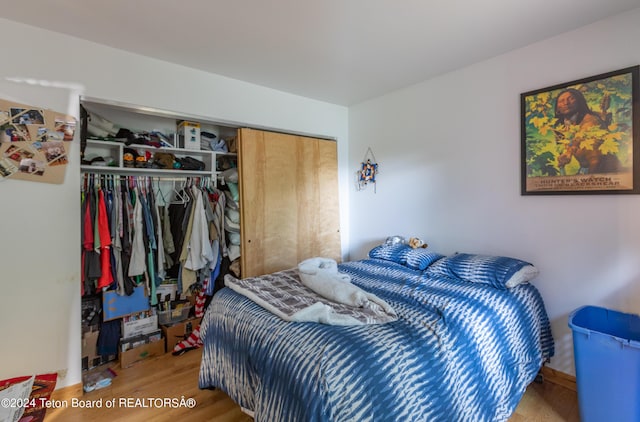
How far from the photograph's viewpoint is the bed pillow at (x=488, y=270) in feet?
6.61

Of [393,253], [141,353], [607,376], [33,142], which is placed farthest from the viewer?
[393,253]

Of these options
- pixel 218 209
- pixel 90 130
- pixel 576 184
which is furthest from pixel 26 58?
pixel 576 184

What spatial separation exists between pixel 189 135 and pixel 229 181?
1.90 feet

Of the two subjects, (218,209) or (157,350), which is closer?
(157,350)

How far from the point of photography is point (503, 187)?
2461 mm

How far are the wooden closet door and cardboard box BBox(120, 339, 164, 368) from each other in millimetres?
962

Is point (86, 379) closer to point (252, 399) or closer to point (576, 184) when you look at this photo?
point (252, 399)

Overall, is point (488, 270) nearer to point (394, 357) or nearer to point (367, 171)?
point (394, 357)

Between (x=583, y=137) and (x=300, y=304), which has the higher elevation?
(x=583, y=137)

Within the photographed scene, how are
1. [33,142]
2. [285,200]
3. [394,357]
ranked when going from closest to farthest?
[394,357] → [33,142] → [285,200]

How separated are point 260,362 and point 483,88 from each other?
105 inches

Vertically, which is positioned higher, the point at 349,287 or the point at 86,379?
the point at 349,287

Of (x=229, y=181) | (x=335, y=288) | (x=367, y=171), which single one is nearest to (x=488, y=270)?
(x=335, y=288)

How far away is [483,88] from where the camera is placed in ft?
8.39
